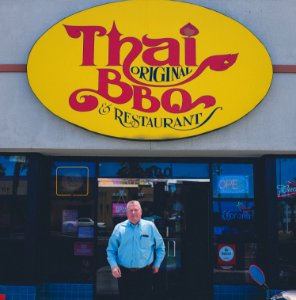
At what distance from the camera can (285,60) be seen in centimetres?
781

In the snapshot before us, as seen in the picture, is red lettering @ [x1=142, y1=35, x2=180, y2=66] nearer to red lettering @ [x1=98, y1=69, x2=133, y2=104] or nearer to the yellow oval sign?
the yellow oval sign

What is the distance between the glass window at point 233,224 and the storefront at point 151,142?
2cm

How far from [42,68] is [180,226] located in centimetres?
Result: 377

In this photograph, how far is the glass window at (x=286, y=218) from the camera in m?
7.82

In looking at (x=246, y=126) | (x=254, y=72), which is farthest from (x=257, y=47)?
(x=246, y=126)

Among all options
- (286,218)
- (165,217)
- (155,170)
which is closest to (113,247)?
(165,217)

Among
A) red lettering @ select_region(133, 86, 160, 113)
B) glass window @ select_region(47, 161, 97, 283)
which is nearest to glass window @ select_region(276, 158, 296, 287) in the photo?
red lettering @ select_region(133, 86, 160, 113)

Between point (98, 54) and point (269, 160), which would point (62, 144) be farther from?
point (269, 160)

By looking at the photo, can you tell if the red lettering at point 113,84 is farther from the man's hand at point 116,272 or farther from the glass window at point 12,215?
the man's hand at point 116,272

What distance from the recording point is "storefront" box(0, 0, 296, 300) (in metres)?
7.57

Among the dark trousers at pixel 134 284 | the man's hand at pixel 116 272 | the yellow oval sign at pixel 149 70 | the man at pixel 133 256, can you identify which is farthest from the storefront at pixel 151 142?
the man's hand at pixel 116 272

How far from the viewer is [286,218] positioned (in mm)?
7895

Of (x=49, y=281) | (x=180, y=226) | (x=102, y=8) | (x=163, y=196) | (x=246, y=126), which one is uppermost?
(x=102, y=8)

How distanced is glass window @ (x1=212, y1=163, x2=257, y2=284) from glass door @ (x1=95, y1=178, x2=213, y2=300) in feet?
0.66
